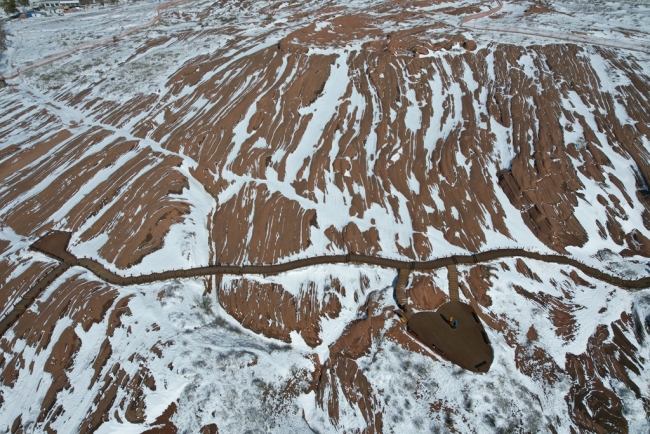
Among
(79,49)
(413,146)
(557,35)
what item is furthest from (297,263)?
(79,49)

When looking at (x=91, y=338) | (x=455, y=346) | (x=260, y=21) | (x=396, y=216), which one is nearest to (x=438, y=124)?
(x=396, y=216)

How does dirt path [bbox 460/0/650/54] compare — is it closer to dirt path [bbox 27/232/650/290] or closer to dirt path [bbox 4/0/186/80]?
dirt path [bbox 27/232/650/290]

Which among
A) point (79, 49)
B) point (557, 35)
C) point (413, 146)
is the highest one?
point (79, 49)

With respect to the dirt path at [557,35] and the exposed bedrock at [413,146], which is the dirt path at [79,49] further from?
the dirt path at [557,35]

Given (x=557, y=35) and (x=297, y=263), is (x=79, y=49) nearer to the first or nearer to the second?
(x=297, y=263)

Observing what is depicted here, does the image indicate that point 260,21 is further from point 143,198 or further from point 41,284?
point 41,284

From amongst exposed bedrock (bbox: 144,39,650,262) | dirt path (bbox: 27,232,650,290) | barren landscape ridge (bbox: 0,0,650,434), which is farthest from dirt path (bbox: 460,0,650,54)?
dirt path (bbox: 27,232,650,290)

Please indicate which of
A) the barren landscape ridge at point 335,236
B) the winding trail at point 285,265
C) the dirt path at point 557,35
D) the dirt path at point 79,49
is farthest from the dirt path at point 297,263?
the dirt path at point 79,49

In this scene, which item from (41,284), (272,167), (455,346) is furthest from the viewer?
(272,167)
